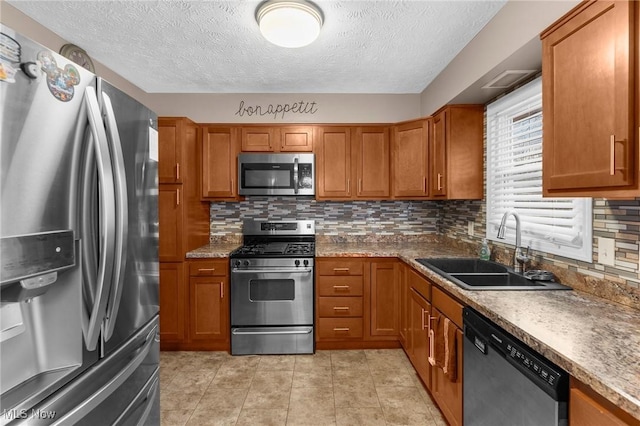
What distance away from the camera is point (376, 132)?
3240 mm

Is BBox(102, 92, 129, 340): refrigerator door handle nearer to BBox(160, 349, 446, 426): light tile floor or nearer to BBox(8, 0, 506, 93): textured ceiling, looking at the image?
BBox(8, 0, 506, 93): textured ceiling

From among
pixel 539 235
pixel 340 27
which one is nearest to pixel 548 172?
pixel 539 235

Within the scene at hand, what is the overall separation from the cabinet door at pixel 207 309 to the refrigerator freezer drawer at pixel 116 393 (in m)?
1.33

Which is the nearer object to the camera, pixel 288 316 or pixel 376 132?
pixel 288 316

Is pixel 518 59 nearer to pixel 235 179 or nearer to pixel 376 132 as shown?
pixel 376 132

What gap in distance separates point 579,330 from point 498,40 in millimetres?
1689

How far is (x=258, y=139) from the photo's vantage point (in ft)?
10.6

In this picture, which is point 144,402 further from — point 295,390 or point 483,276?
point 483,276

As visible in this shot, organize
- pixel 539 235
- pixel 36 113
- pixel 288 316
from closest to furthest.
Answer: pixel 36 113 < pixel 539 235 < pixel 288 316

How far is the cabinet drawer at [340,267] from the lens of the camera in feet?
→ 9.64

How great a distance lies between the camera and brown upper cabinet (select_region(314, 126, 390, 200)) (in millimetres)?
3236

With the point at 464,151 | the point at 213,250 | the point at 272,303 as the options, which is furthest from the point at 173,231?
the point at 464,151

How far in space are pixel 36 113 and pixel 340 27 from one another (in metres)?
1.84

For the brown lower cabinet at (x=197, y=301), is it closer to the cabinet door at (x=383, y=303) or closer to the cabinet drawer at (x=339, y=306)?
the cabinet drawer at (x=339, y=306)
